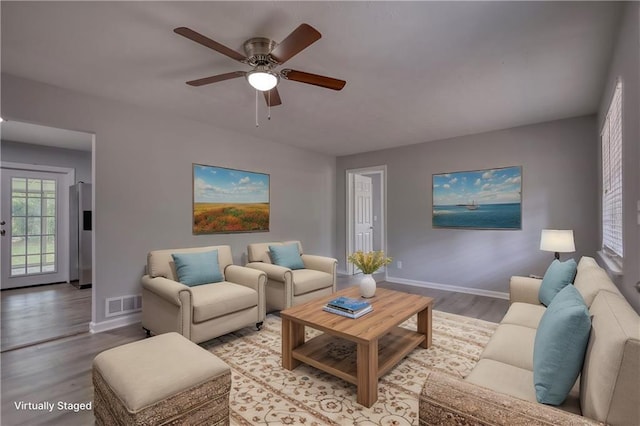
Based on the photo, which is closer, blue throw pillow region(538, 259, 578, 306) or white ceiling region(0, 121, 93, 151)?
blue throw pillow region(538, 259, 578, 306)

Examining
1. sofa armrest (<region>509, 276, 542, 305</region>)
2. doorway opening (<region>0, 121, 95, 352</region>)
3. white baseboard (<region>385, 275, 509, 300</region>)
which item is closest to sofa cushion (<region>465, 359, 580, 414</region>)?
sofa armrest (<region>509, 276, 542, 305</region>)

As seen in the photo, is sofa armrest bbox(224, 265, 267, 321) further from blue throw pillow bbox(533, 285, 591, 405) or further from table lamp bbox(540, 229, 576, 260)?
table lamp bbox(540, 229, 576, 260)

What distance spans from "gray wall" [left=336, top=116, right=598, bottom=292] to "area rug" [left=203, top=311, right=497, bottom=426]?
5.13 ft

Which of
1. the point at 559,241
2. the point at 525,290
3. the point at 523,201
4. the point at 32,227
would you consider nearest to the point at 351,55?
the point at 525,290

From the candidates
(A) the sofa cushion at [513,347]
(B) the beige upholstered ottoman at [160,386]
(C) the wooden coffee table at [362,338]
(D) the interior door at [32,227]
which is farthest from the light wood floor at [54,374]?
(D) the interior door at [32,227]

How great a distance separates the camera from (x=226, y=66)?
238 centimetres

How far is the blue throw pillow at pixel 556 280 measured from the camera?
2.23 m

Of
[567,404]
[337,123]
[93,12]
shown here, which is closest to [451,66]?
[337,123]

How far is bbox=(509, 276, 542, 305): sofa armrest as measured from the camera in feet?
8.52

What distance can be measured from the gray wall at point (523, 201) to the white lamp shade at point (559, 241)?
62 cm

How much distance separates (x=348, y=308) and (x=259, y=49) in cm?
197

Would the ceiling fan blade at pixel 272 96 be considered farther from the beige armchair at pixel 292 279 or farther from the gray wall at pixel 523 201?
the gray wall at pixel 523 201

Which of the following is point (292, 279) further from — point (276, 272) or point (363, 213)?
point (363, 213)

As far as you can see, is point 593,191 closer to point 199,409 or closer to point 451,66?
point 451,66
